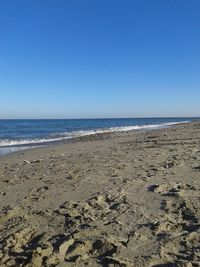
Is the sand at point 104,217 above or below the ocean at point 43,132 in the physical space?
above

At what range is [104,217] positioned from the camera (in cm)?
545

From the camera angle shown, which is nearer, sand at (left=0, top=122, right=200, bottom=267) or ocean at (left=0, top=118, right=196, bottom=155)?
sand at (left=0, top=122, right=200, bottom=267)

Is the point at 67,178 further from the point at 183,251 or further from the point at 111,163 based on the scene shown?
the point at 183,251

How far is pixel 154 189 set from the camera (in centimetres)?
687

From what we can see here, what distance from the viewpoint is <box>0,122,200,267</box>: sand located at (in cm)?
424

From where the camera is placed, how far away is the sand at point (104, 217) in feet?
13.9

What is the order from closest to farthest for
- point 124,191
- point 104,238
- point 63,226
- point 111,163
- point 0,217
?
point 104,238, point 63,226, point 0,217, point 124,191, point 111,163

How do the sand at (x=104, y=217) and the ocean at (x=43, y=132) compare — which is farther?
the ocean at (x=43, y=132)

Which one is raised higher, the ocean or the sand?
the sand

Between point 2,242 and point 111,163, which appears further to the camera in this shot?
point 111,163

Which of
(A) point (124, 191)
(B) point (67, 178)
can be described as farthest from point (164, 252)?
(B) point (67, 178)

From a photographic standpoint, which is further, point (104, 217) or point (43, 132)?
point (43, 132)

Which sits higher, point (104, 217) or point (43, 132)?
point (104, 217)

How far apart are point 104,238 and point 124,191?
2.28 m
